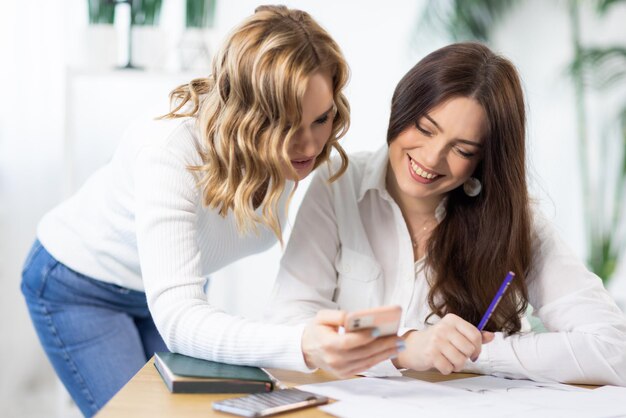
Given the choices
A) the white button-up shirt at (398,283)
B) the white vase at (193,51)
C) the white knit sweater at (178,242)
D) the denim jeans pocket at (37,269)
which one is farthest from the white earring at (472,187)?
the white vase at (193,51)

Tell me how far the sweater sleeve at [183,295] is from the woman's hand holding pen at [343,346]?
59 mm

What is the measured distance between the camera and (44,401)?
10.6 ft

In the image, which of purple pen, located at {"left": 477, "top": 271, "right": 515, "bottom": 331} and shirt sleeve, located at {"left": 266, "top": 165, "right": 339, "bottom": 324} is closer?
purple pen, located at {"left": 477, "top": 271, "right": 515, "bottom": 331}

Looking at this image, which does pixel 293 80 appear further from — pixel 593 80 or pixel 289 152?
pixel 593 80

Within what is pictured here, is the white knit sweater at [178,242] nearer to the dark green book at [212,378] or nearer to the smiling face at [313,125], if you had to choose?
the dark green book at [212,378]

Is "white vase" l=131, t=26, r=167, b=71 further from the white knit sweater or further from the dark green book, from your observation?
the dark green book

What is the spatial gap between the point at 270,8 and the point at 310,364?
2.11 ft

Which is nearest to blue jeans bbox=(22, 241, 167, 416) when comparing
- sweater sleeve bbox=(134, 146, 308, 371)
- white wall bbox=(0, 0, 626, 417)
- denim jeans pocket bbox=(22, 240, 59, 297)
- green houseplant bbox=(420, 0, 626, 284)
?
denim jeans pocket bbox=(22, 240, 59, 297)

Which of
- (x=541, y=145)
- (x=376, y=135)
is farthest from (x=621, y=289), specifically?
(x=376, y=135)

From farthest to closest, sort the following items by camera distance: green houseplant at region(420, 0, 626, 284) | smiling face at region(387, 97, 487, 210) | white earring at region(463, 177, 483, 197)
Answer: green houseplant at region(420, 0, 626, 284)
white earring at region(463, 177, 483, 197)
smiling face at region(387, 97, 487, 210)

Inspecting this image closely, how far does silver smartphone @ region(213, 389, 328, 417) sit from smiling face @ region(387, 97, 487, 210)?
0.55 meters

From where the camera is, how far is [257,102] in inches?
52.3

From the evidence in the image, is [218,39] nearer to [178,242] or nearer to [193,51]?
[193,51]

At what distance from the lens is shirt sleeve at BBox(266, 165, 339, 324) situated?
1558 millimetres
